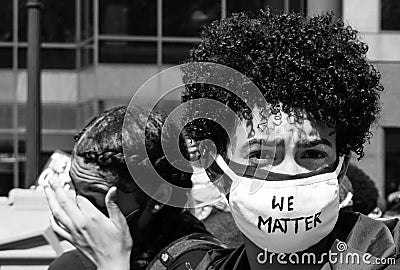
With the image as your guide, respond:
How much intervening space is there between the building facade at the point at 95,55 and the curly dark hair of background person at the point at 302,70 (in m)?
13.0

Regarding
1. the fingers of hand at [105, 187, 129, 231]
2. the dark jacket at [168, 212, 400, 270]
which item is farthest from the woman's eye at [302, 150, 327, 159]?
the fingers of hand at [105, 187, 129, 231]

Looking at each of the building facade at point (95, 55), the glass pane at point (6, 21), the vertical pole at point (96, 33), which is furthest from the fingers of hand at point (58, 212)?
the glass pane at point (6, 21)

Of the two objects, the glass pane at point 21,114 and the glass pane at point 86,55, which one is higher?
the glass pane at point 86,55

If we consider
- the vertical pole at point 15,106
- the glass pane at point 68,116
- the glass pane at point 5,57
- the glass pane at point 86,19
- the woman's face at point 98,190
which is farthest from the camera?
the glass pane at point 5,57

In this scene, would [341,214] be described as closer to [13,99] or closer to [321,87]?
[321,87]

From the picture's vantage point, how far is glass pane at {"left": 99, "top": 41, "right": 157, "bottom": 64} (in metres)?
15.9

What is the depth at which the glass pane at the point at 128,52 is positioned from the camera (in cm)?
1587

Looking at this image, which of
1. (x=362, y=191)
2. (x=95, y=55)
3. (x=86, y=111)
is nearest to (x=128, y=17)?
(x=95, y=55)

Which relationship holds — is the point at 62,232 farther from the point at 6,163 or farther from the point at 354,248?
the point at 6,163

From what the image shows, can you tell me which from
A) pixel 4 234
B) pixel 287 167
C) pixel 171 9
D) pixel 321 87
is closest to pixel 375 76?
pixel 321 87

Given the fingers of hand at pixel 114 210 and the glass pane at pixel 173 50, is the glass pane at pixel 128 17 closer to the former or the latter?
the glass pane at pixel 173 50

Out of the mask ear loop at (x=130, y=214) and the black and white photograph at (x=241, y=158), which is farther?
the mask ear loop at (x=130, y=214)

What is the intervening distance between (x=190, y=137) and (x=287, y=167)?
0.33 metres

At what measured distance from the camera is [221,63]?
2.02 m
